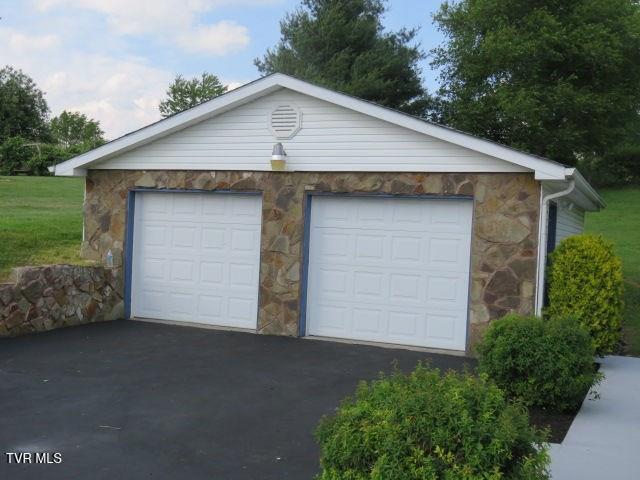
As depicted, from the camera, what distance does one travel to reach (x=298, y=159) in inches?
404

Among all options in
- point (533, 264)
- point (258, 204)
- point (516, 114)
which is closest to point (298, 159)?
point (258, 204)

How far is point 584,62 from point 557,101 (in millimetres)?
2205

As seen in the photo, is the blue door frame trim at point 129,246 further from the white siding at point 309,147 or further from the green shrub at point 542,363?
the green shrub at point 542,363

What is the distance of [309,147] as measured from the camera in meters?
10.2

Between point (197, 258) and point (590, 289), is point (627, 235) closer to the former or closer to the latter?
point (590, 289)

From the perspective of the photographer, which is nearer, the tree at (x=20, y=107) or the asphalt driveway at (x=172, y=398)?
the asphalt driveway at (x=172, y=398)

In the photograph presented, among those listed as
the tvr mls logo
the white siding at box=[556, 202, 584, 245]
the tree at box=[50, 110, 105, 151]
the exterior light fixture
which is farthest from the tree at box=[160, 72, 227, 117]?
the tvr mls logo

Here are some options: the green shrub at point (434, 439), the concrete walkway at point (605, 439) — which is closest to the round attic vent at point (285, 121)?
the concrete walkway at point (605, 439)

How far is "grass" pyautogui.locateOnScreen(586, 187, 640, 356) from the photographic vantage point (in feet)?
39.3

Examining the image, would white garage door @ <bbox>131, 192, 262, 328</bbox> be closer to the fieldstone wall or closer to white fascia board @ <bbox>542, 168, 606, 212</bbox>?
the fieldstone wall

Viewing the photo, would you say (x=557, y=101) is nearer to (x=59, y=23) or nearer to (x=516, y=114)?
(x=516, y=114)

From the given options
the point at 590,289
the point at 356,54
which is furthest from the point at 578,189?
the point at 356,54

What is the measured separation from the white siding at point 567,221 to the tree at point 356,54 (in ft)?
49.5

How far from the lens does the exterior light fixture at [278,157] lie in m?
10.2
